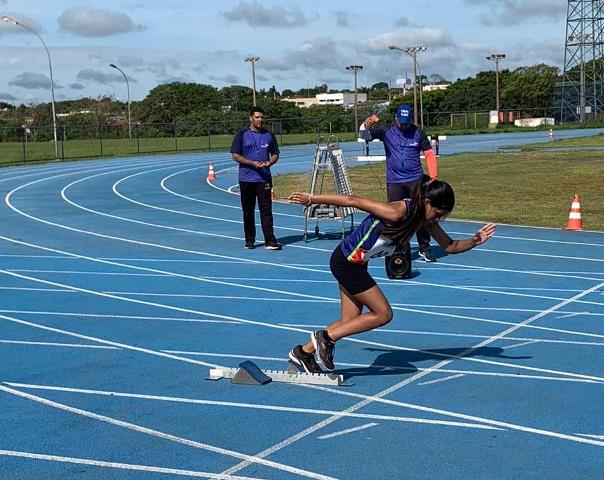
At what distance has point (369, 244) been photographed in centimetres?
610

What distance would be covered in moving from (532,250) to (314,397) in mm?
7587

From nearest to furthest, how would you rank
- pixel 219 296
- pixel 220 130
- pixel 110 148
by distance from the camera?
pixel 219 296 → pixel 110 148 → pixel 220 130

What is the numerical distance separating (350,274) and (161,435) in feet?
5.52

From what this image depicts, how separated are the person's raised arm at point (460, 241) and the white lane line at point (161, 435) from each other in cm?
203

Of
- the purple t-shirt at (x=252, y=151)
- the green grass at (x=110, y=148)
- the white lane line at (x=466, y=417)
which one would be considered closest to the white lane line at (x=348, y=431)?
the white lane line at (x=466, y=417)

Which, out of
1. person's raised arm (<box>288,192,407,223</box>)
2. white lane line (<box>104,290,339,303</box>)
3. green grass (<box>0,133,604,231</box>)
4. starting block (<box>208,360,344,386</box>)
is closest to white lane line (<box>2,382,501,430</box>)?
starting block (<box>208,360,344,386</box>)

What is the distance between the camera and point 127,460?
512 cm

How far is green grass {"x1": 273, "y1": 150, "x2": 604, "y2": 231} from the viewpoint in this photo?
1744 centimetres

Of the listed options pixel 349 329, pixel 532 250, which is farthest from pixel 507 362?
pixel 532 250

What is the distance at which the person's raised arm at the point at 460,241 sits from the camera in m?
6.31

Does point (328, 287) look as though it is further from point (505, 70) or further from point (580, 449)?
point (505, 70)

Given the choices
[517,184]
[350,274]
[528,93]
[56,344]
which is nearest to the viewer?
[350,274]

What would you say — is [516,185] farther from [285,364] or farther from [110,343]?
[285,364]

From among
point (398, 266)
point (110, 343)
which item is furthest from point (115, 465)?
point (398, 266)
